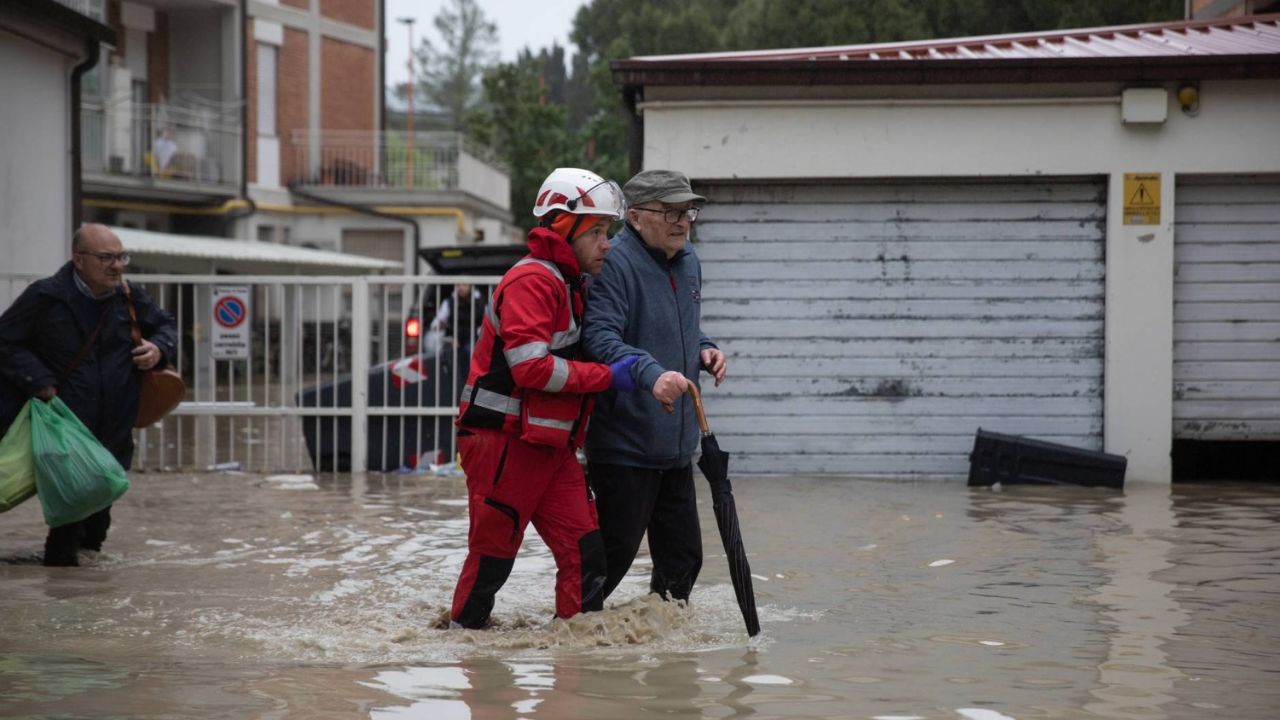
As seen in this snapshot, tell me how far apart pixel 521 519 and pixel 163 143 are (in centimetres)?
2857

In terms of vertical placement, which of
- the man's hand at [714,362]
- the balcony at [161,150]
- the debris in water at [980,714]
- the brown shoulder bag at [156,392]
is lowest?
the debris in water at [980,714]

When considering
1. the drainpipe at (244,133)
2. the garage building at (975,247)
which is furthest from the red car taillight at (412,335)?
the drainpipe at (244,133)

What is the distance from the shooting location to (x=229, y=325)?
43.8 feet

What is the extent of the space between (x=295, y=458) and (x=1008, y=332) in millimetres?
6306

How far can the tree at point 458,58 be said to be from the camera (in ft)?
330

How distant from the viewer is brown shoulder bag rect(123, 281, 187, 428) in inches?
348

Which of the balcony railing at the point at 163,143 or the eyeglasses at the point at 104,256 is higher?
the balcony railing at the point at 163,143

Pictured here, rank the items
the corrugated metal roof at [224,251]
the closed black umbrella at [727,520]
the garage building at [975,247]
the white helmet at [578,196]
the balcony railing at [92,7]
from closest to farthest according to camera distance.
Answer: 1. the white helmet at [578,196]
2. the closed black umbrella at [727,520]
3. the garage building at [975,247]
4. the balcony railing at [92,7]
5. the corrugated metal roof at [224,251]

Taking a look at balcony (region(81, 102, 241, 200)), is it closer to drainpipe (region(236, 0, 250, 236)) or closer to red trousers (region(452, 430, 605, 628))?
drainpipe (region(236, 0, 250, 236))

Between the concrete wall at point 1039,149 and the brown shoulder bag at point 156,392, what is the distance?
4.83 metres

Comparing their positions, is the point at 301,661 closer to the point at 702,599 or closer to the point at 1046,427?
the point at 702,599

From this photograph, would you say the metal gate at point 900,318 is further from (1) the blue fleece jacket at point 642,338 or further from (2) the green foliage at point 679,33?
(2) the green foliage at point 679,33

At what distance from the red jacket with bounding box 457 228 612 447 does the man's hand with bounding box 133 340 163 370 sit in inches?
122

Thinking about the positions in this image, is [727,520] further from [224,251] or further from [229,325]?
[224,251]
